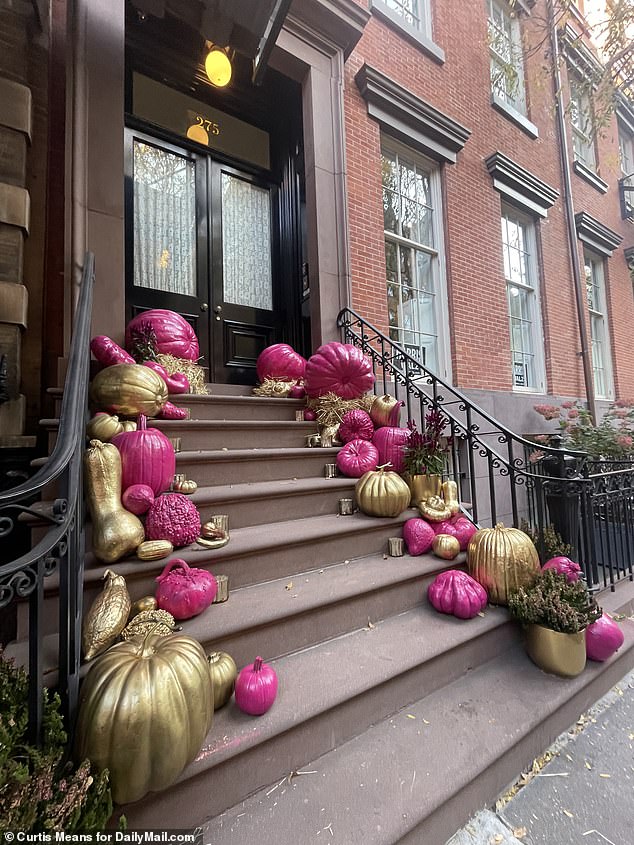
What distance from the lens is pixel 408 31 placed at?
5109 millimetres

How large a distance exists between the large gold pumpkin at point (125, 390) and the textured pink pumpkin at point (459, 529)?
73.9 inches

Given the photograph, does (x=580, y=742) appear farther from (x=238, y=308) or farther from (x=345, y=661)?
(x=238, y=308)

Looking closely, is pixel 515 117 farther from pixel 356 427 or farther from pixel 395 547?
pixel 395 547


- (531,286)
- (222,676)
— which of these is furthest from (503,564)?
(531,286)

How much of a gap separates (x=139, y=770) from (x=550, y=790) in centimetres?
146

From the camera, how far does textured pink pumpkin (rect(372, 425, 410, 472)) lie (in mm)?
2838

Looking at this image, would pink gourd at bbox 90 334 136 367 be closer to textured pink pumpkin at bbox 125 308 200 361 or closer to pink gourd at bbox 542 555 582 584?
textured pink pumpkin at bbox 125 308 200 361

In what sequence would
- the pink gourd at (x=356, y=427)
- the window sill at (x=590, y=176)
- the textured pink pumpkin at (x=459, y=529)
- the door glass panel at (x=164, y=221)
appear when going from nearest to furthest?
the textured pink pumpkin at (x=459, y=529)
the pink gourd at (x=356, y=427)
the door glass panel at (x=164, y=221)
the window sill at (x=590, y=176)

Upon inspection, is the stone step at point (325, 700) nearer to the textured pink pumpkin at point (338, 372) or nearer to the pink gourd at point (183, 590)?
the pink gourd at point (183, 590)

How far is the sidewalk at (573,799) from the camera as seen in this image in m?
1.30

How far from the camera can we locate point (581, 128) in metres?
7.97

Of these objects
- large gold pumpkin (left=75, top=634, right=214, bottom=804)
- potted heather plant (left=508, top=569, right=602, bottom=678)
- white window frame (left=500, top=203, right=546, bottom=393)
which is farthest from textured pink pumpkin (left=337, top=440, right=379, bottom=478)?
white window frame (left=500, top=203, right=546, bottom=393)

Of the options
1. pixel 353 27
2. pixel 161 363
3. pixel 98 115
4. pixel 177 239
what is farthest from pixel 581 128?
pixel 161 363

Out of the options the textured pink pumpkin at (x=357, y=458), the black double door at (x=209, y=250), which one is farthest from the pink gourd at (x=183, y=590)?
the black double door at (x=209, y=250)
